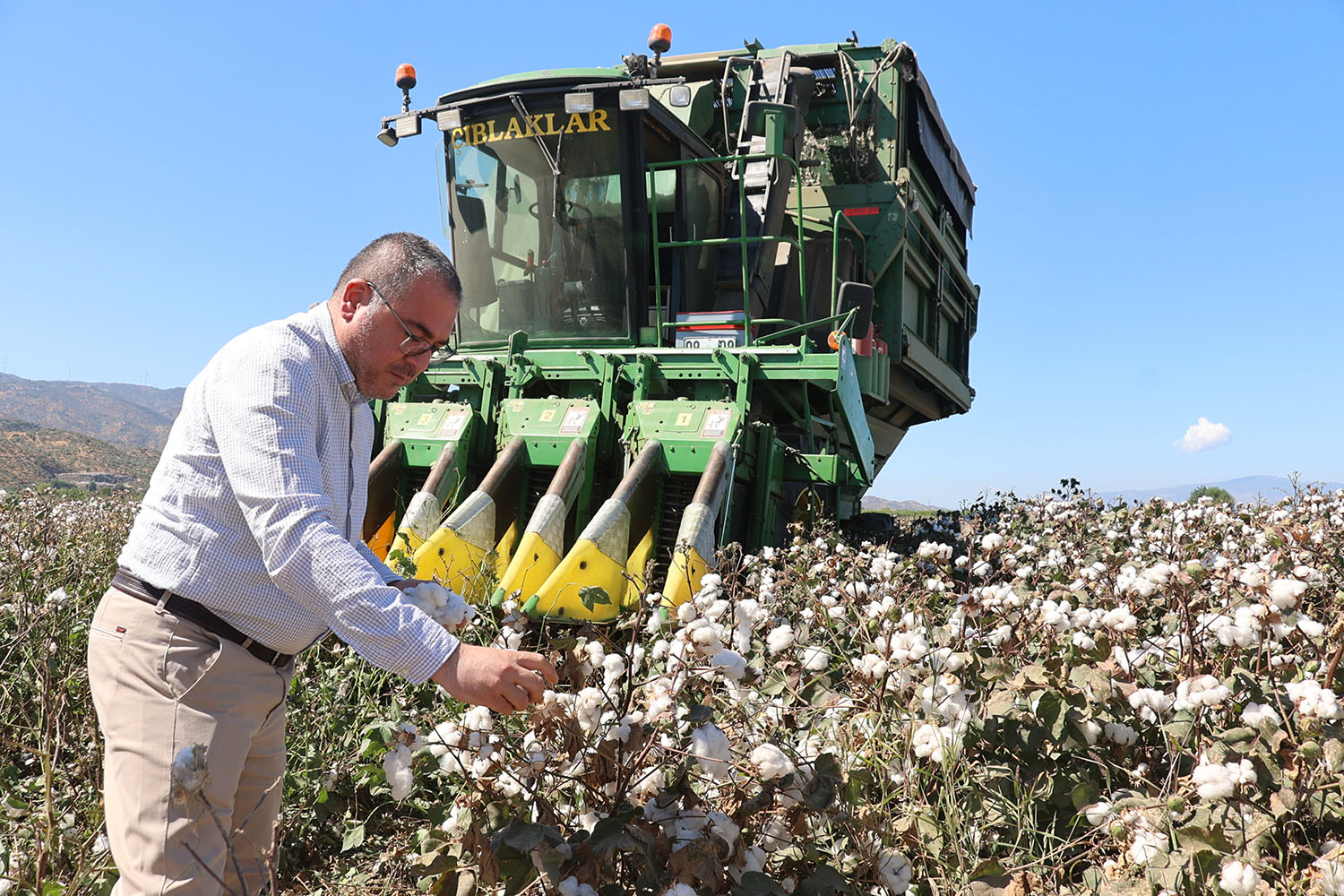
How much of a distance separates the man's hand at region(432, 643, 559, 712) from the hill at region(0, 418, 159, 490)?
3301cm

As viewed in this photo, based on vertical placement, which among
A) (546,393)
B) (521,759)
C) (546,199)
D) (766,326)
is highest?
(546,199)

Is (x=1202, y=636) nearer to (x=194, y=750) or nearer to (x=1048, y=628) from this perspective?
(x=1048, y=628)

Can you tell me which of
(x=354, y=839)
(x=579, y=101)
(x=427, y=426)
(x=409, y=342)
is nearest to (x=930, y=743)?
(x=409, y=342)

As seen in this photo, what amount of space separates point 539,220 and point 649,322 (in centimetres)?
107

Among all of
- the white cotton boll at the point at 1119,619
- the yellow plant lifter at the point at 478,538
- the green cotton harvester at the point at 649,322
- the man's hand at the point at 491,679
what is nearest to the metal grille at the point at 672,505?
the green cotton harvester at the point at 649,322

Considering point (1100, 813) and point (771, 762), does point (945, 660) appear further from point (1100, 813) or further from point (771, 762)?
point (771, 762)

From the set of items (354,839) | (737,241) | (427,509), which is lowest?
(354,839)

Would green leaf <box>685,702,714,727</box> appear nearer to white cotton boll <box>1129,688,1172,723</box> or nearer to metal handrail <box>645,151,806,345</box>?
white cotton boll <box>1129,688,1172,723</box>

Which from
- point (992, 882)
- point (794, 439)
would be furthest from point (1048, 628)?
point (794, 439)

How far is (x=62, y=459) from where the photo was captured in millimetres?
40344

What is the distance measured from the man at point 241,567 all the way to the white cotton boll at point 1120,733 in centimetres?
154

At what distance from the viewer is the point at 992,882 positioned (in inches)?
88.5

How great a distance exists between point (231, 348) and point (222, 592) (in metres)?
0.53

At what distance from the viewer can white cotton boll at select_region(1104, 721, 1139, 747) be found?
2.56 meters
